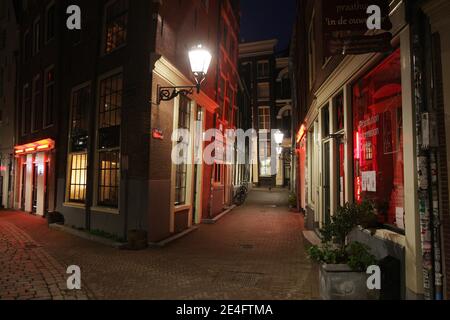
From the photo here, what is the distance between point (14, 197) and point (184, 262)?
44.4 feet

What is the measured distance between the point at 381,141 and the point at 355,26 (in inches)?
73.2

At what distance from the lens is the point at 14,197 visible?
1580 centimetres

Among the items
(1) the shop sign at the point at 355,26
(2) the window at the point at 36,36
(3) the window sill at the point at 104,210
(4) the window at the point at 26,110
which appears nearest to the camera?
(1) the shop sign at the point at 355,26

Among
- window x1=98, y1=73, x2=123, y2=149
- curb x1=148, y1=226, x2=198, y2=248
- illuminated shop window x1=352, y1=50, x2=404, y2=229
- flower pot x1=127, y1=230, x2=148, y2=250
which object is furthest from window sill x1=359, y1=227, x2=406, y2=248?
window x1=98, y1=73, x2=123, y2=149

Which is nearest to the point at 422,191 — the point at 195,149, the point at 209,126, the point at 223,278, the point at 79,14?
the point at 223,278

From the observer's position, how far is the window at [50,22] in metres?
13.3

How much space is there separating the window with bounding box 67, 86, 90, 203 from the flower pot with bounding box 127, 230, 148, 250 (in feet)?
11.5

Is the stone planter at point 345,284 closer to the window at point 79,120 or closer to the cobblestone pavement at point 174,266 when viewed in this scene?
the cobblestone pavement at point 174,266

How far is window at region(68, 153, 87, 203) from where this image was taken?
10.2 meters

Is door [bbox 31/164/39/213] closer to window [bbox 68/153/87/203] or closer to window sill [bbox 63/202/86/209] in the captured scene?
window [bbox 68/153/87/203]

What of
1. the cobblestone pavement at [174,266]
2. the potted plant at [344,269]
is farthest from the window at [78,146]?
the potted plant at [344,269]

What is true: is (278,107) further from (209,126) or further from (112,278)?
(112,278)

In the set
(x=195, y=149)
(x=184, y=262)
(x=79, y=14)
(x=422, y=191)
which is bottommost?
(x=184, y=262)

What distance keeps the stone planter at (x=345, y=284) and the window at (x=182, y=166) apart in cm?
645
